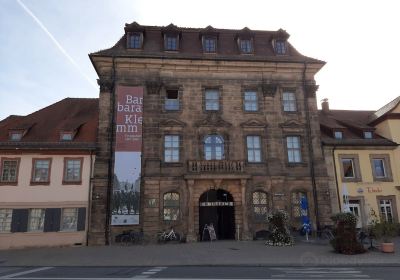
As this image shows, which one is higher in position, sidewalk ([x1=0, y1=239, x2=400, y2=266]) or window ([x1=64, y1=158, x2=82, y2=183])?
window ([x1=64, y1=158, x2=82, y2=183])

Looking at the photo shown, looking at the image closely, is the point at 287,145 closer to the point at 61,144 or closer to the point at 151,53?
the point at 151,53

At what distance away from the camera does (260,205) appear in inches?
953

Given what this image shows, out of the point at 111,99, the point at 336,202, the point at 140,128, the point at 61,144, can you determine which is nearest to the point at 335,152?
the point at 336,202

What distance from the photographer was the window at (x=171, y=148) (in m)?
24.2

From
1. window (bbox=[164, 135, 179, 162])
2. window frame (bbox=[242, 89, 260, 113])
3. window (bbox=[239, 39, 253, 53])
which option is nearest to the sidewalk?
window (bbox=[164, 135, 179, 162])

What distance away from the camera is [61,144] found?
23.5m

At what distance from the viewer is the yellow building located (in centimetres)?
2548

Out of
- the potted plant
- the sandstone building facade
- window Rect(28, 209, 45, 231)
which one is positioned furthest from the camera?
the sandstone building facade

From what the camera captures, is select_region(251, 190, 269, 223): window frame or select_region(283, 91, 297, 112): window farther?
select_region(283, 91, 297, 112): window

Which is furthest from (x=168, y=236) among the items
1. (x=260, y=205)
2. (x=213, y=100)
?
(x=213, y=100)

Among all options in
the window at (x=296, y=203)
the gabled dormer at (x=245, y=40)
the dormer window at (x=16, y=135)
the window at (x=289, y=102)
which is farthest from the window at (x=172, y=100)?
the window at (x=296, y=203)

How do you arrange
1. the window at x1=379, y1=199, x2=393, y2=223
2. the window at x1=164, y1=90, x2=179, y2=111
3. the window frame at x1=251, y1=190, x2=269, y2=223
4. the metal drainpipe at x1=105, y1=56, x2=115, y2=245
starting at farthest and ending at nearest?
the window at x1=379, y1=199, x2=393, y2=223, the window at x1=164, y1=90, x2=179, y2=111, the window frame at x1=251, y1=190, x2=269, y2=223, the metal drainpipe at x1=105, y1=56, x2=115, y2=245

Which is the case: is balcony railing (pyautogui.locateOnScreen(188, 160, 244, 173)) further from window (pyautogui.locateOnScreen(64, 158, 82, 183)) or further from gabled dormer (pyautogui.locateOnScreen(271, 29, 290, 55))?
gabled dormer (pyautogui.locateOnScreen(271, 29, 290, 55))

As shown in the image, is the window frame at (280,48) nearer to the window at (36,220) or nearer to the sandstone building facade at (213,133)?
the sandstone building facade at (213,133)
